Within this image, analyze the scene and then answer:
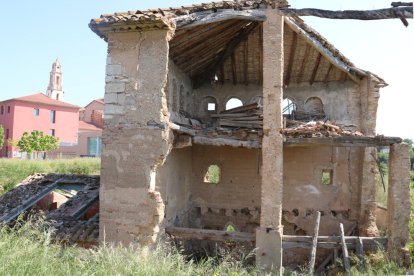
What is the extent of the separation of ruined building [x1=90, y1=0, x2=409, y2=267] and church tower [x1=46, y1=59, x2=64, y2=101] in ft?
195

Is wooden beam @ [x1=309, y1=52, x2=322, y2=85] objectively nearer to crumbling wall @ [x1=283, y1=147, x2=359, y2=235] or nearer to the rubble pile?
crumbling wall @ [x1=283, y1=147, x2=359, y2=235]

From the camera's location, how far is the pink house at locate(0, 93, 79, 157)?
3666cm

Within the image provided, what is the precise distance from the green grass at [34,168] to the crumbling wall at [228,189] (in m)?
13.6

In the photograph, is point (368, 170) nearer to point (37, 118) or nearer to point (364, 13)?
point (364, 13)

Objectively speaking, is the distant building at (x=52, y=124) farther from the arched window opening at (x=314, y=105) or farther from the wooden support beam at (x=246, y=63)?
the arched window opening at (x=314, y=105)

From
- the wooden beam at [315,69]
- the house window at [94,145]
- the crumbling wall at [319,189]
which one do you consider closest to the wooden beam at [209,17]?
the wooden beam at [315,69]

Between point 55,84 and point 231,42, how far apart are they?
62369 mm

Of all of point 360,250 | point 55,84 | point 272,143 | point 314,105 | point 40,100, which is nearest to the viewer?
point 272,143

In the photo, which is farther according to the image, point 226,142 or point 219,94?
point 219,94

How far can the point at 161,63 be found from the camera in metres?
8.12

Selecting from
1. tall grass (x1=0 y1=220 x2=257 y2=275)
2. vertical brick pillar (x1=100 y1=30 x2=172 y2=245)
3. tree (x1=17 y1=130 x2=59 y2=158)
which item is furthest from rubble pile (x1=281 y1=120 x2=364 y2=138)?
tree (x1=17 y1=130 x2=59 y2=158)

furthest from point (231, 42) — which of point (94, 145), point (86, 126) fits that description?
point (86, 126)

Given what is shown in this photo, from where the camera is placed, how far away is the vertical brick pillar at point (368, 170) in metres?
11.6

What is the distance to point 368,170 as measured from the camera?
464 inches
